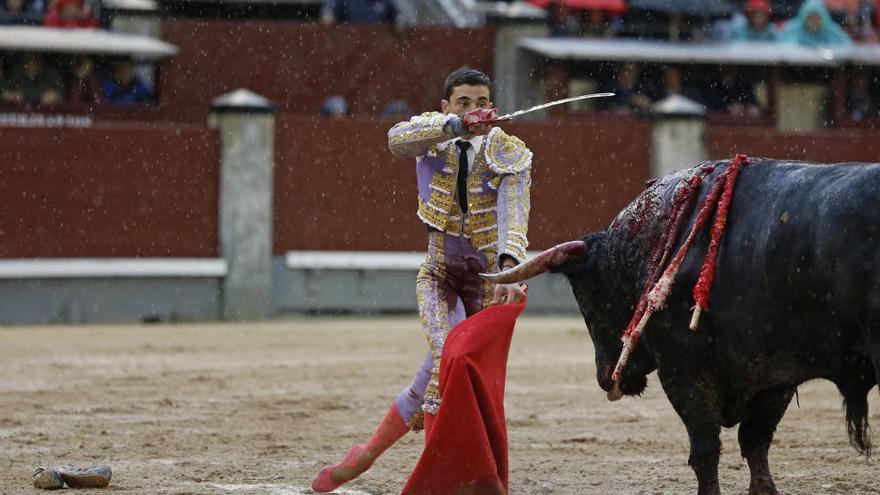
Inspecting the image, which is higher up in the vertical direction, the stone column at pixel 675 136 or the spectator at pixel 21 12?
the spectator at pixel 21 12

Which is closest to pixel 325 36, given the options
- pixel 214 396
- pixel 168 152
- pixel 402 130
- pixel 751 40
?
pixel 168 152

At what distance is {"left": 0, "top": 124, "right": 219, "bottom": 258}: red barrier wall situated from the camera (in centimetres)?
1012

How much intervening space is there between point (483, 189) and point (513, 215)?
0.13 m

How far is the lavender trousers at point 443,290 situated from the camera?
4.08 m

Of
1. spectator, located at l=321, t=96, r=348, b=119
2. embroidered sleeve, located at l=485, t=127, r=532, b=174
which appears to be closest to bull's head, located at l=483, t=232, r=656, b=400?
embroidered sleeve, located at l=485, t=127, r=532, b=174

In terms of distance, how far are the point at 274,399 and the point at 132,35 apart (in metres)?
6.15

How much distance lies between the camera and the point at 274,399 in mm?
6359

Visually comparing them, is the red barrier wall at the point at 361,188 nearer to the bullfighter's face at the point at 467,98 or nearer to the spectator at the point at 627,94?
the spectator at the point at 627,94

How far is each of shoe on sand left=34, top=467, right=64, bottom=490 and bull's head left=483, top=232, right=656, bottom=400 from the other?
→ 1.43 metres

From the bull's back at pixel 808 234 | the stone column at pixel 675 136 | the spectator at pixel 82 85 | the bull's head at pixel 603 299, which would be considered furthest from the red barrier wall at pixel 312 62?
the bull's back at pixel 808 234

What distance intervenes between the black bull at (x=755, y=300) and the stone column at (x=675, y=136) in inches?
291

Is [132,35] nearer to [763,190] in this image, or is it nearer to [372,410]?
[372,410]

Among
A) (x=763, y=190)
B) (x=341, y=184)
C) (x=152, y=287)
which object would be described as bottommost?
(x=152, y=287)

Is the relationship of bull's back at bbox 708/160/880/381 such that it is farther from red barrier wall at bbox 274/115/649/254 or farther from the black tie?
red barrier wall at bbox 274/115/649/254
